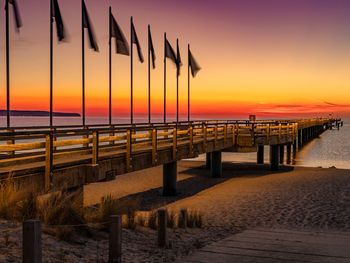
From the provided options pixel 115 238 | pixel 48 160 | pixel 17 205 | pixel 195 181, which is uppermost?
pixel 48 160

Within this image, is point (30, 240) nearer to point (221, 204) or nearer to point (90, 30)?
point (221, 204)

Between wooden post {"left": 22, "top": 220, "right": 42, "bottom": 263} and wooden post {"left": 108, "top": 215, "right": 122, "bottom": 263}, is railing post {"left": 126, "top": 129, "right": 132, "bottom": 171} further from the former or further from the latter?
wooden post {"left": 22, "top": 220, "right": 42, "bottom": 263}

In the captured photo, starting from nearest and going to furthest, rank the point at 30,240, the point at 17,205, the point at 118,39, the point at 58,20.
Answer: the point at 30,240
the point at 17,205
the point at 58,20
the point at 118,39

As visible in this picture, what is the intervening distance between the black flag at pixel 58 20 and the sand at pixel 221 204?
7.04m

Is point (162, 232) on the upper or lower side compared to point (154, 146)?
lower

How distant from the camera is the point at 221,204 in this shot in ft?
56.0

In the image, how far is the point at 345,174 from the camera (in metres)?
28.2

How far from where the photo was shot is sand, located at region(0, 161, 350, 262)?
717 centimetres

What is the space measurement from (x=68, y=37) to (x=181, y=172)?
1278cm

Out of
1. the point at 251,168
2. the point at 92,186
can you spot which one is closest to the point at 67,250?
the point at 92,186

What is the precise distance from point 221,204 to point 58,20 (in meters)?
10.5

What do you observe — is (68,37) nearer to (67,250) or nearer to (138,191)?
(138,191)

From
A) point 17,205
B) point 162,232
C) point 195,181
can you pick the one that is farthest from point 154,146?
point 17,205

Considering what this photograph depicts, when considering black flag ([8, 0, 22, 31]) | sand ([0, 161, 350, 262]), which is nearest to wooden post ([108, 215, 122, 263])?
sand ([0, 161, 350, 262])
